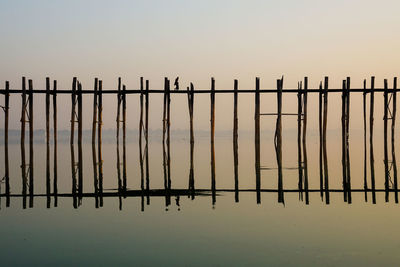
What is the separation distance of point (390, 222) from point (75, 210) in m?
6.54

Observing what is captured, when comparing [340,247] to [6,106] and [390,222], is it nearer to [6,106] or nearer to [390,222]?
[390,222]

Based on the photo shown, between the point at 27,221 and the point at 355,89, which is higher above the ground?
the point at 355,89

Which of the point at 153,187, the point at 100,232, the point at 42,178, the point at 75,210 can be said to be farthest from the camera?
the point at 42,178

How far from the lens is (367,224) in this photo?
11062 millimetres

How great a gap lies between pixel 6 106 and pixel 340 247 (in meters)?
13.7

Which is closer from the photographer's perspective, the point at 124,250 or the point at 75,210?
the point at 124,250

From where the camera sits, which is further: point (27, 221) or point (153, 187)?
point (153, 187)

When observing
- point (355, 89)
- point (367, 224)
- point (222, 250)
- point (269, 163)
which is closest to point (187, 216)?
point (222, 250)

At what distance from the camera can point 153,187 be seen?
16.2 meters

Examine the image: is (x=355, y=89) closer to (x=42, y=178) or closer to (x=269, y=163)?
(x=269, y=163)

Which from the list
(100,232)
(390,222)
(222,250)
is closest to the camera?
(222,250)

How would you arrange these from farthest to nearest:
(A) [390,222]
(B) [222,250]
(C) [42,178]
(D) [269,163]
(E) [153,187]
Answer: (D) [269,163], (C) [42,178], (E) [153,187], (A) [390,222], (B) [222,250]

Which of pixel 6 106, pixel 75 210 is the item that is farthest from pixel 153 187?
pixel 6 106

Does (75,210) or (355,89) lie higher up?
(355,89)
